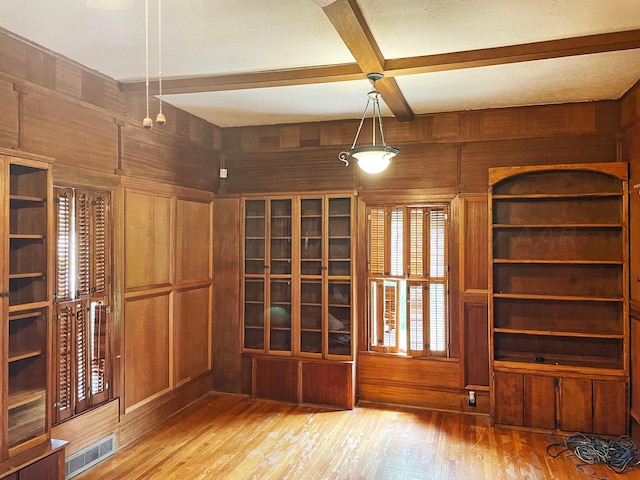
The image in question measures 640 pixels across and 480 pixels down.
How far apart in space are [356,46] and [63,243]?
238cm

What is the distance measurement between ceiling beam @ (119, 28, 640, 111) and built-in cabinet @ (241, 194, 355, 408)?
5.03 feet

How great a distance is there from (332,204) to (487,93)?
1.80 metres

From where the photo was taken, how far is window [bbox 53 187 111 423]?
3.35 m

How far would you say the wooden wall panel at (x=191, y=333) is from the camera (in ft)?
15.4

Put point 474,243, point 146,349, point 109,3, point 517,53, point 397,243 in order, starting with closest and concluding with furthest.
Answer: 1. point 109,3
2. point 517,53
3. point 146,349
4. point 474,243
5. point 397,243

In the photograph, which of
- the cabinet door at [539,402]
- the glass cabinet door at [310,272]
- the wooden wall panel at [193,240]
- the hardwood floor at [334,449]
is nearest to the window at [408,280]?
the glass cabinet door at [310,272]

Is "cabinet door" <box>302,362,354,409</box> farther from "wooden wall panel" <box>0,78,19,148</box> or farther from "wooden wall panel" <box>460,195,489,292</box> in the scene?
"wooden wall panel" <box>0,78,19,148</box>

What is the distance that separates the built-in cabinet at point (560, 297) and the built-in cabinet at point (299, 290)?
144 cm

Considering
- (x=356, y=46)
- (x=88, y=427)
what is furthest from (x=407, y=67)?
(x=88, y=427)

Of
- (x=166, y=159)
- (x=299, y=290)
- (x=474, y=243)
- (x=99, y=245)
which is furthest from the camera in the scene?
(x=299, y=290)

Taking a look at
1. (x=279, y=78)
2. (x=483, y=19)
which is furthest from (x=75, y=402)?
(x=483, y=19)

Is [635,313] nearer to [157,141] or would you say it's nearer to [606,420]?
[606,420]

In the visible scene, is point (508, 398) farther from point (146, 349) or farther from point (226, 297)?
point (146, 349)

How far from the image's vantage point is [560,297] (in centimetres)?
425
